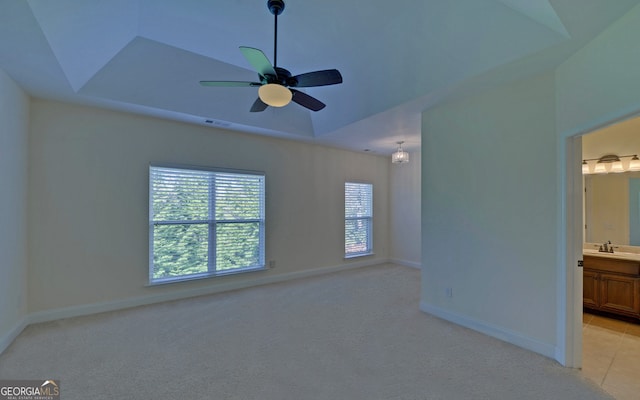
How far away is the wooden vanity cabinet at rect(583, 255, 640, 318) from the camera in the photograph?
334 centimetres

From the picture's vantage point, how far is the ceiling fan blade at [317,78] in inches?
90.8

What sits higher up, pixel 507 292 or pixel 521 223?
pixel 521 223

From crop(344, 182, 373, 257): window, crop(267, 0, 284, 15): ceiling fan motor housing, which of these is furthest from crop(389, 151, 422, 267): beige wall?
crop(267, 0, 284, 15): ceiling fan motor housing

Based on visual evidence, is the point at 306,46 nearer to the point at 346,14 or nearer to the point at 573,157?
the point at 346,14

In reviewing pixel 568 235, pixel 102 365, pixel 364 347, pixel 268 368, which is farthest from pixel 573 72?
pixel 102 365

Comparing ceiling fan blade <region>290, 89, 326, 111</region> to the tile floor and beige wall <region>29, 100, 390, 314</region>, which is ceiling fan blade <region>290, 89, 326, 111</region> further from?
the tile floor

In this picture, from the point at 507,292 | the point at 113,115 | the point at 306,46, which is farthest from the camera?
the point at 113,115

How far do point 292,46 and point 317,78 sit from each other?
3.86ft

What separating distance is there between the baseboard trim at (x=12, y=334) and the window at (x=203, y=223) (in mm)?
1279

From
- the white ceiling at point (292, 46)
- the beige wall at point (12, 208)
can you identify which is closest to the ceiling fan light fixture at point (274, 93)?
the white ceiling at point (292, 46)

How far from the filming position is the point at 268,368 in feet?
8.11

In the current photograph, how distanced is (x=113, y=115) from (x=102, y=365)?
301 centimetres

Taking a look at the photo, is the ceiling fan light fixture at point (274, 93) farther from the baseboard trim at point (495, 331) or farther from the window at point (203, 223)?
the baseboard trim at point (495, 331)

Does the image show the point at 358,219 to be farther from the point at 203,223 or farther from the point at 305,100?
the point at 305,100
